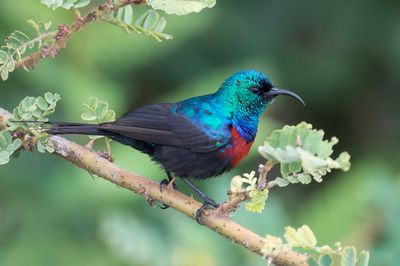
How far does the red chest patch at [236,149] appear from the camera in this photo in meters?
3.51

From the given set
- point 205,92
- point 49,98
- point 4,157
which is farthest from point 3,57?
point 205,92

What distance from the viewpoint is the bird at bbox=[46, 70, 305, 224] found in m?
3.42

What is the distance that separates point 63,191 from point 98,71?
88cm

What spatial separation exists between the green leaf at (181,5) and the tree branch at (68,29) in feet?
0.37

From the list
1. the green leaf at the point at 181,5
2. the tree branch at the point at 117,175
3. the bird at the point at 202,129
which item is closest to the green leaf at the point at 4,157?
the tree branch at the point at 117,175

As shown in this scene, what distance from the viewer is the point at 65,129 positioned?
9.37 feet

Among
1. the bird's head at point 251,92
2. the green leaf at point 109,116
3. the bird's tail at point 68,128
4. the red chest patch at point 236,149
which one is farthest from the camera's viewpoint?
→ the bird's head at point 251,92

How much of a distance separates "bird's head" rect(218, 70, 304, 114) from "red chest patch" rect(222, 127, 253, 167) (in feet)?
0.67

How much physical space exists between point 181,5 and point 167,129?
1308 millimetres

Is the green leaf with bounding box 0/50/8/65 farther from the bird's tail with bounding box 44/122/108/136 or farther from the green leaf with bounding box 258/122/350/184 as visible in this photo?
the green leaf with bounding box 258/122/350/184

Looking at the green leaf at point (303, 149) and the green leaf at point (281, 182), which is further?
the green leaf at point (281, 182)

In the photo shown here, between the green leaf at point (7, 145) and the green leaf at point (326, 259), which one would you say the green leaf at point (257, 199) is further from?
the green leaf at point (7, 145)

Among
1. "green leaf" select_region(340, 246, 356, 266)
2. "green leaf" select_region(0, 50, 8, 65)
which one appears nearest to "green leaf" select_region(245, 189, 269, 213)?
"green leaf" select_region(340, 246, 356, 266)

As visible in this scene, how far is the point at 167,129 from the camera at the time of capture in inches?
138
